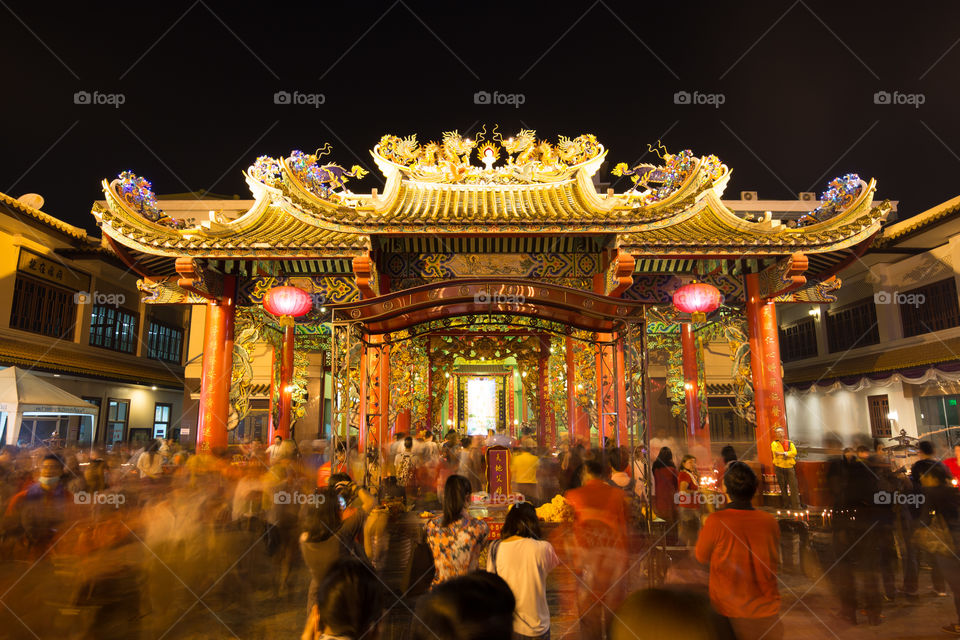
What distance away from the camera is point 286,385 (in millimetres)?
13570

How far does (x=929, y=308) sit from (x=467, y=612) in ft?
70.6

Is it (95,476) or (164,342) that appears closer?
(95,476)

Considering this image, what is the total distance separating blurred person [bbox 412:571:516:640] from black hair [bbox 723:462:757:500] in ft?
6.95

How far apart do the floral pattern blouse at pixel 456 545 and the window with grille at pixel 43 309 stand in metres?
20.1

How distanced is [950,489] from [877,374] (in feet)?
51.7

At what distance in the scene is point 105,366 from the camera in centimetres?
2136

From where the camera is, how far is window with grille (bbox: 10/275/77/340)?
18156 millimetres

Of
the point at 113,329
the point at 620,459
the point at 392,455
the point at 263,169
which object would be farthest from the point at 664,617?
the point at 113,329

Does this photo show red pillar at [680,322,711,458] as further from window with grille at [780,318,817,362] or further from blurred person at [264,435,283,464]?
window with grille at [780,318,817,362]

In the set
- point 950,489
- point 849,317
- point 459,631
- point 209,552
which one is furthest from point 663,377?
point 459,631

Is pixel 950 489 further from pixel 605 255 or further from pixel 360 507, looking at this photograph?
pixel 605 255

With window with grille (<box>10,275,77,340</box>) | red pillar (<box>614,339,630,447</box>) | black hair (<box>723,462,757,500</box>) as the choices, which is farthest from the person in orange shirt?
window with grille (<box>10,275,77,340</box>)

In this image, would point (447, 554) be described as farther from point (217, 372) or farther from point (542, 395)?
point (542, 395)

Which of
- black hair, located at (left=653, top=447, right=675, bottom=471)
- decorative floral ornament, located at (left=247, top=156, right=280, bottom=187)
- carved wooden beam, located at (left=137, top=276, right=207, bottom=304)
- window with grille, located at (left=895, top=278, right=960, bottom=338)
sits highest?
decorative floral ornament, located at (left=247, top=156, right=280, bottom=187)
